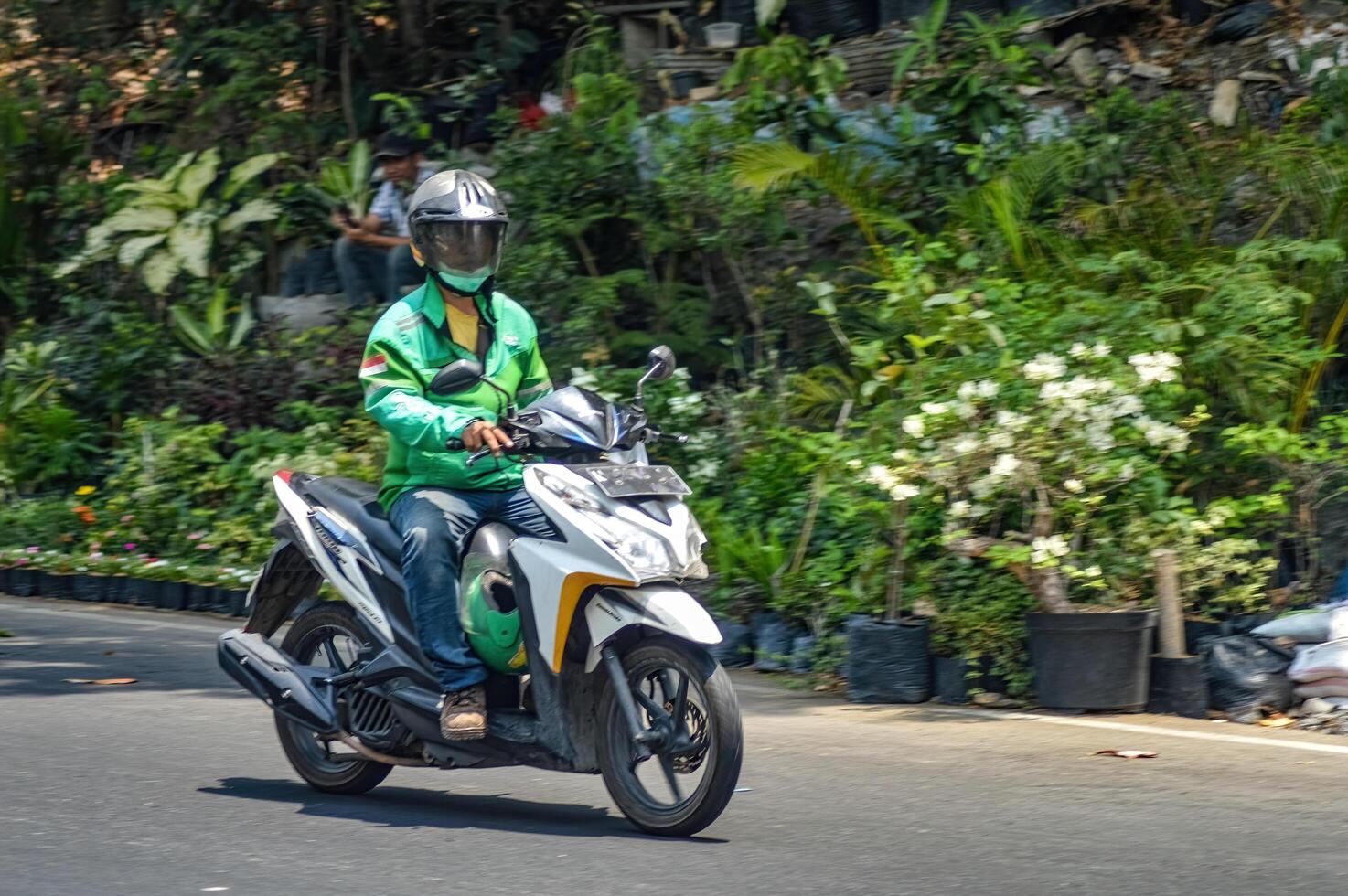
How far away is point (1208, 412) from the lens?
31.9 feet

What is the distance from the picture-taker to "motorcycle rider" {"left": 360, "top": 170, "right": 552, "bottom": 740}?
6.14m

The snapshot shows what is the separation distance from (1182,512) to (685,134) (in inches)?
253

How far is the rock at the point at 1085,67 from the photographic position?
14680 mm

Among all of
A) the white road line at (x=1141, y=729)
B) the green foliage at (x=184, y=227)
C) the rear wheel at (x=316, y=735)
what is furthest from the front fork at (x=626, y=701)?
the green foliage at (x=184, y=227)

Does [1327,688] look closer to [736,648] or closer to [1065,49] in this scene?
[736,648]

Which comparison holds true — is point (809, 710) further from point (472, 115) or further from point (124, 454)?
point (472, 115)

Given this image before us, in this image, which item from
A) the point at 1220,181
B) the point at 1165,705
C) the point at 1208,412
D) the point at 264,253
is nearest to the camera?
the point at 1165,705

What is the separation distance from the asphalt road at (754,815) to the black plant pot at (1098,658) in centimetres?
15

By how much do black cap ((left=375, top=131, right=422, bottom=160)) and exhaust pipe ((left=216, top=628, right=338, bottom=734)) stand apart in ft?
29.4

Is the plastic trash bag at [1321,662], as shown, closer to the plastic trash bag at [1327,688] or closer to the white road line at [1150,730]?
the plastic trash bag at [1327,688]

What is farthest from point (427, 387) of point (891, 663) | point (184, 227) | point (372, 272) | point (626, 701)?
point (184, 227)

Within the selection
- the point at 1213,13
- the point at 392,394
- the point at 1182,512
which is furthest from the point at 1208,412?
the point at 1213,13

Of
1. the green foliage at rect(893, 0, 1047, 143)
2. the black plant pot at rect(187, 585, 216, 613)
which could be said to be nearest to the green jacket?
the black plant pot at rect(187, 585, 216, 613)

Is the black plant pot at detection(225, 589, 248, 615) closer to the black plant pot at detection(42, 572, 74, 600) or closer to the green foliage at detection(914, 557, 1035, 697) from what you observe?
the black plant pot at detection(42, 572, 74, 600)
